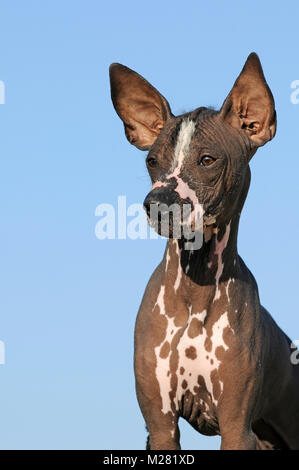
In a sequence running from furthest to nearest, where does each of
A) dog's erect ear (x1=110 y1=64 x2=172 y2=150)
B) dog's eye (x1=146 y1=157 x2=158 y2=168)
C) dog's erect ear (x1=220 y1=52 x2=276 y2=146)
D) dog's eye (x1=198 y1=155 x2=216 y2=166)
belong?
dog's erect ear (x1=110 y1=64 x2=172 y2=150)
dog's erect ear (x1=220 y1=52 x2=276 y2=146)
dog's eye (x1=146 y1=157 x2=158 y2=168)
dog's eye (x1=198 y1=155 x2=216 y2=166)

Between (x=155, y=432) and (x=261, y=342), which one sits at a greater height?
(x=261, y=342)

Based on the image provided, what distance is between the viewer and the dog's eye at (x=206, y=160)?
31.4 feet

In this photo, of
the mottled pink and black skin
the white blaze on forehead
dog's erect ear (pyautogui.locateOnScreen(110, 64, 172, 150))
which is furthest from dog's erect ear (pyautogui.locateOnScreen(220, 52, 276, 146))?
the white blaze on forehead

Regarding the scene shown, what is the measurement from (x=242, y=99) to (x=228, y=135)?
46 cm

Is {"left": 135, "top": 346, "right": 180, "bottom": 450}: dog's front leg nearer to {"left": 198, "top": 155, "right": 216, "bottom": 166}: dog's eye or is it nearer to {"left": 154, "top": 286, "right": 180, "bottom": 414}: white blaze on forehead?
{"left": 154, "top": 286, "right": 180, "bottom": 414}: white blaze on forehead

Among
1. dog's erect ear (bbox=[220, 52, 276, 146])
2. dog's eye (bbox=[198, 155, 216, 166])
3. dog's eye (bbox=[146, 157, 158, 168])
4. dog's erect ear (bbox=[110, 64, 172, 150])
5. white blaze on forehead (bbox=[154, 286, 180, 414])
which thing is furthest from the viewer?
dog's erect ear (bbox=[110, 64, 172, 150])

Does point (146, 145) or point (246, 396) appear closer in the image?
point (246, 396)

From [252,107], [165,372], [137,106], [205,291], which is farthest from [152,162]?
[165,372]

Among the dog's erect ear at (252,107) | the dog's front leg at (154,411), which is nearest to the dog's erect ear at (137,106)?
the dog's erect ear at (252,107)

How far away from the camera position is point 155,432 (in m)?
9.99

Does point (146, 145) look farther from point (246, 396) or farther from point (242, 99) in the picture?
point (246, 396)

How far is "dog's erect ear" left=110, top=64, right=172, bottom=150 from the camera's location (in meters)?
10.4
